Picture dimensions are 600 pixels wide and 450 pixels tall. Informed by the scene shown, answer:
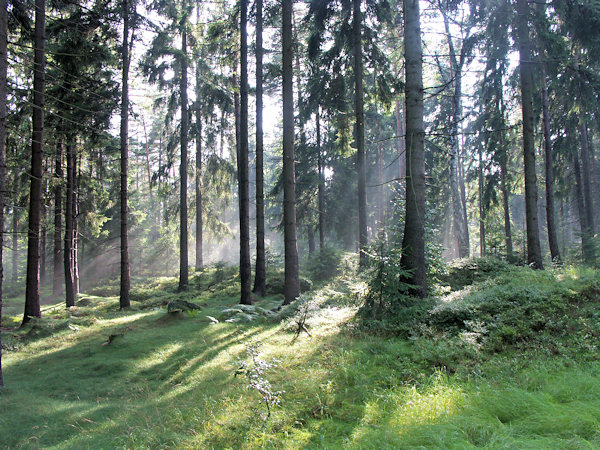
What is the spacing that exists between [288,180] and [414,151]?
4.54m

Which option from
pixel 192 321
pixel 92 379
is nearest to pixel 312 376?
pixel 92 379

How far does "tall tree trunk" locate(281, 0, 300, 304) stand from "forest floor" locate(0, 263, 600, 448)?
2595 mm

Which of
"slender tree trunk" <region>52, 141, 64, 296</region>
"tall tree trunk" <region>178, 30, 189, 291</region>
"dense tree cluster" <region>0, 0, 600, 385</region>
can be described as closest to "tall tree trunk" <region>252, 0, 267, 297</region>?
"dense tree cluster" <region>0, 0, 600, 385</region>

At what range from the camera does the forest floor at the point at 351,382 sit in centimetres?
365

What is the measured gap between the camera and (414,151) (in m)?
8.62

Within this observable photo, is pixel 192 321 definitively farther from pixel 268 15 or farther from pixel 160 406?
pixel 268 15

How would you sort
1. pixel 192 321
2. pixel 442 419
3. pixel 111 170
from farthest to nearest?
1. pixel 111 170
2. pixel 192 321
3. pixel 442 419

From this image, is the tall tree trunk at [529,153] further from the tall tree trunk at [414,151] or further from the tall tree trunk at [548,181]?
the tall tree trunk at [414,151]

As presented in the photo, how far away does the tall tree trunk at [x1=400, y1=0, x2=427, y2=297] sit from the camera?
8.42 metres

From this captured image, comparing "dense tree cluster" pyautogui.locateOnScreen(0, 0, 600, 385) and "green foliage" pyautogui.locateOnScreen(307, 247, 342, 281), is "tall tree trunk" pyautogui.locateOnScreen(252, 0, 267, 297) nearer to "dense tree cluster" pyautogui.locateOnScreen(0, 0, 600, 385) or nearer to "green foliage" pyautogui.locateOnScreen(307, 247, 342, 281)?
"dense tree cluster" pyautogui.locateOnScreen(0, 0, 600, 385)

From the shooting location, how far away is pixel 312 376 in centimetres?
532

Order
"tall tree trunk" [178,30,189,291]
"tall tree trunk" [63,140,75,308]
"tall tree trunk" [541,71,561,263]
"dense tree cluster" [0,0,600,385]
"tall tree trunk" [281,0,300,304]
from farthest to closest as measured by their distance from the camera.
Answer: "tall tree trunk" [178,30,189,291] → "tall tree trunk" [63,140,75,308] → "tall tree trunk" [541,71,561,263] → "tall tree trunk" [281,0,300,304] → "dense tree cluster" [0,0,600,385]

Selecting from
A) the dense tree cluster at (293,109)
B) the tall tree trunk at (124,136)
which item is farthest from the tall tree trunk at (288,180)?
the tall tree trunk at (124,136)

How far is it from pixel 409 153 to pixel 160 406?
23.8 ft
